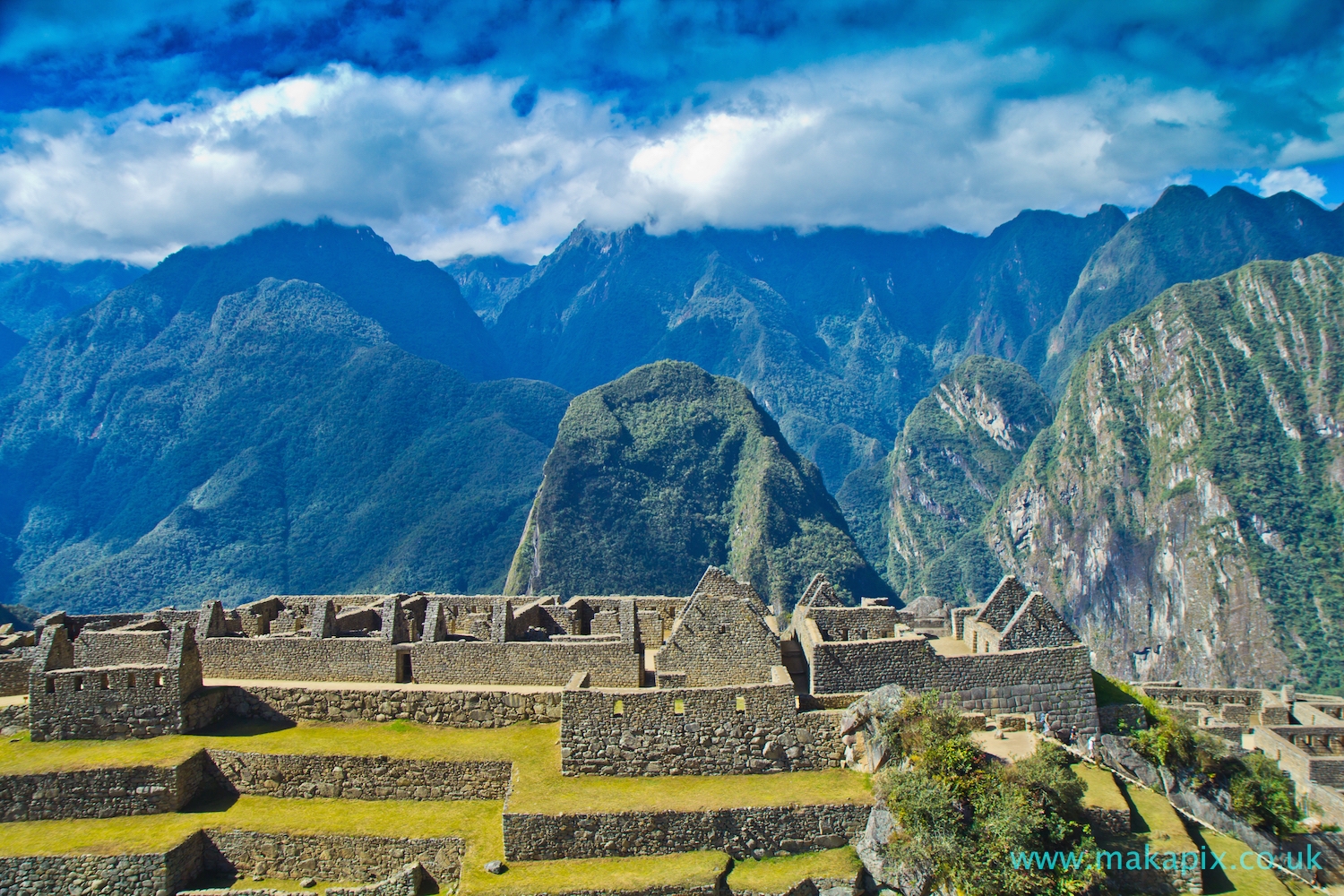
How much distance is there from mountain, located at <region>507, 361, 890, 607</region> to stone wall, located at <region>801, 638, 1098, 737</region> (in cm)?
10591

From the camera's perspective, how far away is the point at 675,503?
157 metres

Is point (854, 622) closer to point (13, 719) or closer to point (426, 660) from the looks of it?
point (426, 660)

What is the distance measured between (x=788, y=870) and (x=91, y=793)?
1250cm

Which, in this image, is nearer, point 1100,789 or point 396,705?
point 1100,789

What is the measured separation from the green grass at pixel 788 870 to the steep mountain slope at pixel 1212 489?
141248 mm

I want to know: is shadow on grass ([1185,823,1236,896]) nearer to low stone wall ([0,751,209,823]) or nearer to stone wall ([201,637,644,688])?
stone wall ([201,637,644,688])

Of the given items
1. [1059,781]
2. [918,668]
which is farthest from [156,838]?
[1059,781]

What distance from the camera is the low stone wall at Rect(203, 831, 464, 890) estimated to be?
15.0m

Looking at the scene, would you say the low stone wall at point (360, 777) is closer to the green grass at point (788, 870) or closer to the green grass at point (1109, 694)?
the green grass at point (788, 870)

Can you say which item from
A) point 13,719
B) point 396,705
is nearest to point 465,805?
point 396,705

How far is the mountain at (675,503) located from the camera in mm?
138000

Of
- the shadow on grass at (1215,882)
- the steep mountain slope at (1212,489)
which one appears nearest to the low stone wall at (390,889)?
the shadow on grass at (1215,882)

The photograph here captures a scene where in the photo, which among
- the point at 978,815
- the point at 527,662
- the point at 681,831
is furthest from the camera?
the point at 527,662

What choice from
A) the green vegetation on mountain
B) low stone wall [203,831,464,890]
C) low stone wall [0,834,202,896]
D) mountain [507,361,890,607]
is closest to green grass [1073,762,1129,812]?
the green vegetation on mountain
